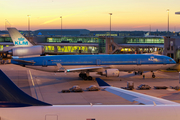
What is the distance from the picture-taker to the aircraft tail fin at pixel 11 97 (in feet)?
32.3

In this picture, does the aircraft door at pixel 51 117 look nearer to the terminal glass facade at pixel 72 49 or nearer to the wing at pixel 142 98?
the wing at pixel 142 98

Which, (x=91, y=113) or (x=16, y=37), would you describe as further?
(x=16, y=37)

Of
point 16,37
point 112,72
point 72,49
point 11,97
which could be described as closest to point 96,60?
point 112,72

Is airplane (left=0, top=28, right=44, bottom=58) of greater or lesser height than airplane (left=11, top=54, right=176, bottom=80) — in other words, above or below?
above

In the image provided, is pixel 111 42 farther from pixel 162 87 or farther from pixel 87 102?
pixel 87 102

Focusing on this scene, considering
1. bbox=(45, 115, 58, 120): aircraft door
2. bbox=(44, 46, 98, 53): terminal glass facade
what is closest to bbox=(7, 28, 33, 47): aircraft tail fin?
bbox=(45, 115, 58, 120): aircraft door

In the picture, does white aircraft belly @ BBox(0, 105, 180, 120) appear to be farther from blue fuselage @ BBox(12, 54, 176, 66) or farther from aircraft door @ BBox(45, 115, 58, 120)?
blue fuselage @ BBox(12, 54, 176, 66)

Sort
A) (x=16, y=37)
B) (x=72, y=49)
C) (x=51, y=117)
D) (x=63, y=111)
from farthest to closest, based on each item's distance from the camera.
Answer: (x=72, y=49), (x=16, y=37), (x=63, y=111), (x=51, y=117)

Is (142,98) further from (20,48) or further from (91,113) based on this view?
(20,48)

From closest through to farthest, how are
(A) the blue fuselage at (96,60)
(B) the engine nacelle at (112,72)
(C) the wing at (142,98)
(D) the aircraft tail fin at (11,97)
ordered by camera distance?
(D) the aircraft tail fin at (11,97) → (C) the wing at (142,98) → (B) the engine nacelle at (112,72) → (A) the blue fuselage at (96,60)

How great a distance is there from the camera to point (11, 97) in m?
10.0

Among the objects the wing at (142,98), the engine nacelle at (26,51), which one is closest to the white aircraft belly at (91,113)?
the wing at (142,98)

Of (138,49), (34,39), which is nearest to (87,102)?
(138,49)

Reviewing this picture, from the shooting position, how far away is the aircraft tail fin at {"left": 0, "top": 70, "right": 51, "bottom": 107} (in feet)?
32.3
